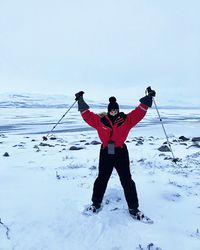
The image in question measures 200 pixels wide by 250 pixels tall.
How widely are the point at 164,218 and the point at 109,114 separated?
1901mm

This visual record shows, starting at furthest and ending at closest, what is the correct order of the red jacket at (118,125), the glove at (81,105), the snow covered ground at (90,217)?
the glove at (81,105)
the red jacket at (118,125)
the snow covered ground at (90,217)

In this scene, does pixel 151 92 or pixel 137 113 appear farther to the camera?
pixel 151 92

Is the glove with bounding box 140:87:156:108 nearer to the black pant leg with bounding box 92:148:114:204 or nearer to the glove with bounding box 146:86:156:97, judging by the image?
the glove with bounding box 146:86:156:97

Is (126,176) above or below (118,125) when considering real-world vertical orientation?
below

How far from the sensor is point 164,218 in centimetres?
513

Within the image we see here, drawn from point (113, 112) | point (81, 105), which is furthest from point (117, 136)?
point (81, 105)

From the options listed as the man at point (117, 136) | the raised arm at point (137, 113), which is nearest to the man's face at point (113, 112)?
the man at point (117, 136)

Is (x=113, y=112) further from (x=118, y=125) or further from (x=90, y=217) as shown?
(x=90, y=217)

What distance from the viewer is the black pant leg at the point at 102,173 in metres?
5.29

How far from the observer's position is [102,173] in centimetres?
538

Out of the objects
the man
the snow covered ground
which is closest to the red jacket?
the man

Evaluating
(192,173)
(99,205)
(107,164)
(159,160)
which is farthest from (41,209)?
(159,160)

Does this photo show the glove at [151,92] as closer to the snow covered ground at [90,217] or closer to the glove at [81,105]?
the glove at [81,105]

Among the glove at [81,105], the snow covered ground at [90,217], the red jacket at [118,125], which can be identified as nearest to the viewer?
the snow covered ground at [90,217]
